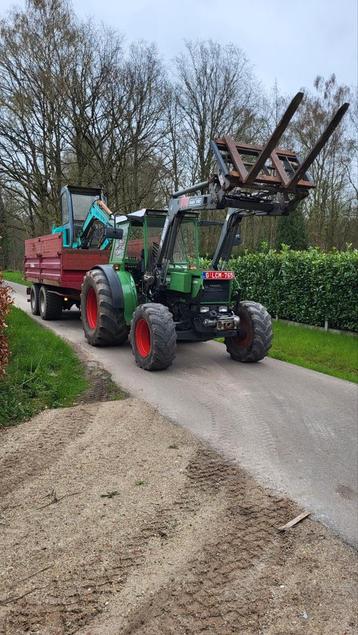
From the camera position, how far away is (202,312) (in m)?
7.96

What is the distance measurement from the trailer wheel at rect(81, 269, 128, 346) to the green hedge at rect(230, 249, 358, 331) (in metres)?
3.23

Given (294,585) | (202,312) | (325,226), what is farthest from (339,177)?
(294,585)

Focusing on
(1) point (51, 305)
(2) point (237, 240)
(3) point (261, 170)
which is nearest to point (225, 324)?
(2) point (237, 240)

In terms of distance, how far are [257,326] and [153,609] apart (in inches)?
233

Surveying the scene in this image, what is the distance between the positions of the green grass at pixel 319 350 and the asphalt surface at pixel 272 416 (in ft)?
1.54

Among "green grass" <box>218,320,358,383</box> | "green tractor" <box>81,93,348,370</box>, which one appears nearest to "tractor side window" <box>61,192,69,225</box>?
"green tractor" <box>81,93,348,370</box>

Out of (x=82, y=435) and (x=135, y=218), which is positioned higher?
(x=135, y=218)

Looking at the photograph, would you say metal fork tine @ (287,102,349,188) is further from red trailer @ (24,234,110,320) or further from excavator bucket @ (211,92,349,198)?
red trailer @ (24,234,110,320)

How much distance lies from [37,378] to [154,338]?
1754mm

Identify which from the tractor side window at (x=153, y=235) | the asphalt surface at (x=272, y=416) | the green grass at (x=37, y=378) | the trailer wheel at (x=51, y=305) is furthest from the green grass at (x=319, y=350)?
the trailer wheel at (x=51, y=305)

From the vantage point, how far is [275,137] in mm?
5742

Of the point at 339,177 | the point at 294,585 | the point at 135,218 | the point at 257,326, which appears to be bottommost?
the point at 294,585

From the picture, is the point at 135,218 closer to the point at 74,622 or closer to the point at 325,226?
the point at 74,622

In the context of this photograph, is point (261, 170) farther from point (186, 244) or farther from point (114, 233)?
point (114, 233)
